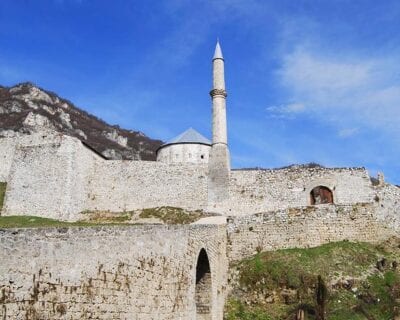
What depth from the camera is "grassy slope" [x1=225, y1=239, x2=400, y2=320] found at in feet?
59.3

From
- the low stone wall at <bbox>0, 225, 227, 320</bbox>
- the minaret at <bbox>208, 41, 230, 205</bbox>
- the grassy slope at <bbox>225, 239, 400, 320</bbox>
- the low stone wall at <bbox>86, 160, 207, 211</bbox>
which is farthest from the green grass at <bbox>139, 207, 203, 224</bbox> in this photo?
the low stone wall at <bbox>0, 225, 227, 320</bbox>

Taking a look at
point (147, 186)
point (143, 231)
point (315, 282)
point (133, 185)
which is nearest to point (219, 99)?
point (147, 186)

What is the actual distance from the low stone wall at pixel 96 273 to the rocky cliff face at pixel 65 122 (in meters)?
44.6

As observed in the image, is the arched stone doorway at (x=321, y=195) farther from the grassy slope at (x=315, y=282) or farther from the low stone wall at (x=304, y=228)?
the grassy slope at (x=315, y=282)

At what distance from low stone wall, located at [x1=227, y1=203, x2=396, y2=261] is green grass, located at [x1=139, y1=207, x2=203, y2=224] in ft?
24.6

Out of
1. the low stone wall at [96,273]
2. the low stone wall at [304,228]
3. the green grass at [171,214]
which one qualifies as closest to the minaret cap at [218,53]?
the green grass at [171,214]

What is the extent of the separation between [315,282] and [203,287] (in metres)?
4.60

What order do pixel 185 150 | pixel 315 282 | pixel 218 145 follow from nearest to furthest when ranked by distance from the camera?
pixel 315 282, pixel 218 145, pixel 185 150

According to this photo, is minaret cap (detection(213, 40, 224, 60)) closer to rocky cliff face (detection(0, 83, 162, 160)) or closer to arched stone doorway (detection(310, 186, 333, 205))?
arched stone doorway (detection(310, 186, 333, 205))

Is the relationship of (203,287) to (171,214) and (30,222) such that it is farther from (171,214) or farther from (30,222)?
(30,222)

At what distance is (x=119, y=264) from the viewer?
1104cm

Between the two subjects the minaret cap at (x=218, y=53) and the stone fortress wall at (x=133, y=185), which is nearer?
the stone fortress wall at (x=133, y=185)

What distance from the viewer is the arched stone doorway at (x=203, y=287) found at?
1698cm

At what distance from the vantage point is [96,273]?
10.3m
